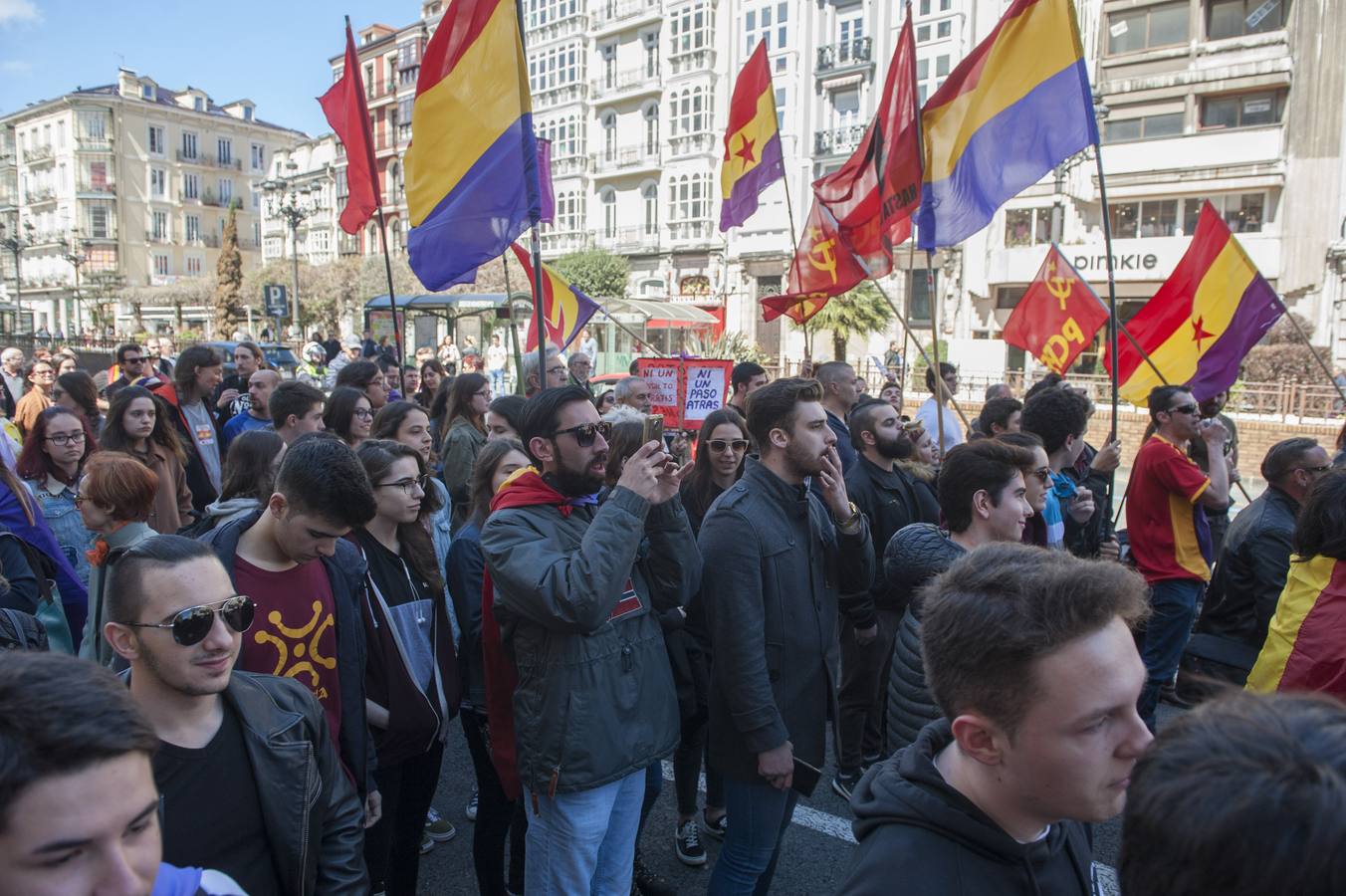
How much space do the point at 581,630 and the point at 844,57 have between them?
38203mm

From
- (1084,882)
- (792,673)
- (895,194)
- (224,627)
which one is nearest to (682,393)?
(895,194)

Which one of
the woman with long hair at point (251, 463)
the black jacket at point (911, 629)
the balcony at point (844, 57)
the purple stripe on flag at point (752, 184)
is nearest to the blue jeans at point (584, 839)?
the black jacket at point (911, 629)

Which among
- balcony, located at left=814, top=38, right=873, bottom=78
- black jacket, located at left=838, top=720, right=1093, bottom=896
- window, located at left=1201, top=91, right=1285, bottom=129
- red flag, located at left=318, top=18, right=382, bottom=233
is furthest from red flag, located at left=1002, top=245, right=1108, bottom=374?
balcony, located at left=814, top=38, right=873, bottom=78

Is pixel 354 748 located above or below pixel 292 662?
below

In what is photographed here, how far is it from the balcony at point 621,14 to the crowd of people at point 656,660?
41.4 meters

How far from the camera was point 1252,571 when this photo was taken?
415 cm

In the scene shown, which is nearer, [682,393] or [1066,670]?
[1066,670]

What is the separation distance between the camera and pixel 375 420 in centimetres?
484

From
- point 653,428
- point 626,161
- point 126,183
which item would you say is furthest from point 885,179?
point 126,183

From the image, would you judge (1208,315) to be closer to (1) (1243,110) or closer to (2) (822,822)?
(2) (822,822)

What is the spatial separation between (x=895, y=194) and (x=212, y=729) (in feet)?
18.6

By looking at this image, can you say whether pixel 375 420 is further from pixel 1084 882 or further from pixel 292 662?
pixel 1084 882

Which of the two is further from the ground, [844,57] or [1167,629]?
[844,57]

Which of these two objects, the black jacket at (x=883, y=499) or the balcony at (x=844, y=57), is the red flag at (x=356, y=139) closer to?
the black jacket at (x=883, y=499)
